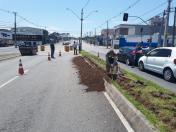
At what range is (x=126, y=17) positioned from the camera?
42.8 meters

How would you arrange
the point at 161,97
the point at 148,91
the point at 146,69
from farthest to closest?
the point at 146,69
the point at 148,91
the point at 161,97

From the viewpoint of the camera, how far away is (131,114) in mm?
7348

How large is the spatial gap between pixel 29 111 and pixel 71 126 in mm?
1837

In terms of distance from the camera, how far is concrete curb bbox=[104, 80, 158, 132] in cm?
608

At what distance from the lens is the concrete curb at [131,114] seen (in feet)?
19.9

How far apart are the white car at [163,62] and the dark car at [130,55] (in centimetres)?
448

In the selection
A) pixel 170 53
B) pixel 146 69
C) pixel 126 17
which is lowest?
pixel 146 69

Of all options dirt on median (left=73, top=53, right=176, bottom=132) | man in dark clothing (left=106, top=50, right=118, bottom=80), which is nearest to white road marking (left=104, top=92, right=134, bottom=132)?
dirt on median (left=73, top=53, right=176, bottom=132)

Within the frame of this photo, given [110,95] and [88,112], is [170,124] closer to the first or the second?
[88,112]

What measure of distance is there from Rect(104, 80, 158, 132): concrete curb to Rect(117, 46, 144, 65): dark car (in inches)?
557

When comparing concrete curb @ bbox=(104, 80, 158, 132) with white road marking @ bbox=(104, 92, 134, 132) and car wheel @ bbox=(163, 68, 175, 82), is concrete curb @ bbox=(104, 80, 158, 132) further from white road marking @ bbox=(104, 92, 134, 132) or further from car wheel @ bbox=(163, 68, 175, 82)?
car wheel @ bbox=(163, 68, 175, 82)

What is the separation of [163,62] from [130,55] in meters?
8.15

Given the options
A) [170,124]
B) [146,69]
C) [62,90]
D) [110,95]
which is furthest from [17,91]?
[146,69]

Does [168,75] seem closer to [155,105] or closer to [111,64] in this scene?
[111,64]
